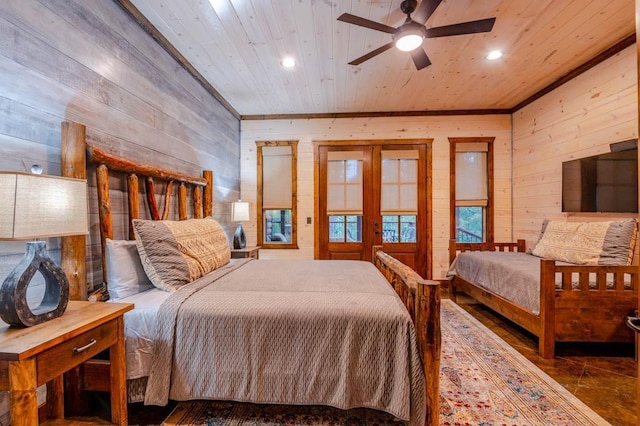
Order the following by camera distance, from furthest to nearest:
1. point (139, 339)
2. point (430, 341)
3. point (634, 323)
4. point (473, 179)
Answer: point (473, 179)
point (139, 339)
point (430, 341)
point (634, 323)

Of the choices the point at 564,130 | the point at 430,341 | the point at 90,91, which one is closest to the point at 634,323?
the point at 430,341

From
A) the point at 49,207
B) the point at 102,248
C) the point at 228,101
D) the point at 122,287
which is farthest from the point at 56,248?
the point at 228,101

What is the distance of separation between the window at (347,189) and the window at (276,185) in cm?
60

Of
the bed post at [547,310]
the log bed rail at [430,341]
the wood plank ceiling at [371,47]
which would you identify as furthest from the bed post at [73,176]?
the bed post at [547,310]

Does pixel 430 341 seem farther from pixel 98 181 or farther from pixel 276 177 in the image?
pixel 276 177

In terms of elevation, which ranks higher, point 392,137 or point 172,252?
point 392,137

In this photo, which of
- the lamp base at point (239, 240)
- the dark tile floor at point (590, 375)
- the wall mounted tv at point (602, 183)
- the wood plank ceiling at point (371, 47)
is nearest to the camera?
the dark tile floor at point (590, 375)

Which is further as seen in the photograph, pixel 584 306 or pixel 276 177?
pixel 276 177

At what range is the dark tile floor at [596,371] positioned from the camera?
175 cm

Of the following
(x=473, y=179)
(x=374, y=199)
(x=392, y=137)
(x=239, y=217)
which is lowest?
(x=239, y=217)

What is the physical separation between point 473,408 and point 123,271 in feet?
7.43

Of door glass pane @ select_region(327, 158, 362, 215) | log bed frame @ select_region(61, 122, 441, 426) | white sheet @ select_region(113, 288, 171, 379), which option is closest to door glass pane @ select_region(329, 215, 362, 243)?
door glass pane @ select_region(327, 158, 362, 215)

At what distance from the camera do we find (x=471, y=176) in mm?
4543

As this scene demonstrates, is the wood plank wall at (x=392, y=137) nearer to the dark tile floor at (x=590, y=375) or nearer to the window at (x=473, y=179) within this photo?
the window at (x=473, y=179)
